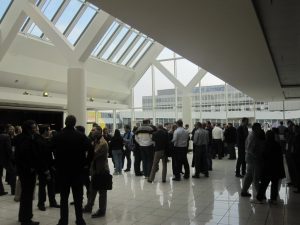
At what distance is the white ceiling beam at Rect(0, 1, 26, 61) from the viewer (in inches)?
445

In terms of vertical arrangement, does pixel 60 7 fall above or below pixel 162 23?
above

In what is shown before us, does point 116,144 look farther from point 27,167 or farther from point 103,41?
point 103,41

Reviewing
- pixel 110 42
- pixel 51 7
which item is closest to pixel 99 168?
pixel 51 7

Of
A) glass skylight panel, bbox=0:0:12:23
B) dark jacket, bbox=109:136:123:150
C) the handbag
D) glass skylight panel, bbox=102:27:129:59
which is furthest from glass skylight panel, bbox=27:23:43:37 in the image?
the handbag

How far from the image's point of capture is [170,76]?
67.4ft

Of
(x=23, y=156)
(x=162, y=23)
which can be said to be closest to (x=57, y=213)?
(x=23, y=156)

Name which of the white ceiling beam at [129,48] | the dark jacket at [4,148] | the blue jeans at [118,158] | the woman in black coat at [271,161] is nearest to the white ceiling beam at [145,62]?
the white ceiling beam at [129,48]

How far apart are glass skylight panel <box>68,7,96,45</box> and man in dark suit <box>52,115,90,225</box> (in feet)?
41.6

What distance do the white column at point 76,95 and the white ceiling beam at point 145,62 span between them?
41.2ft

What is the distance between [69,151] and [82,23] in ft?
43.5

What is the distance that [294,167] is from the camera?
7039 millimetres

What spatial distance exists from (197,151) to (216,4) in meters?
5.48

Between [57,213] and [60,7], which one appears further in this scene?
[60,7]

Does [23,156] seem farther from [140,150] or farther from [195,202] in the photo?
[140,150]
